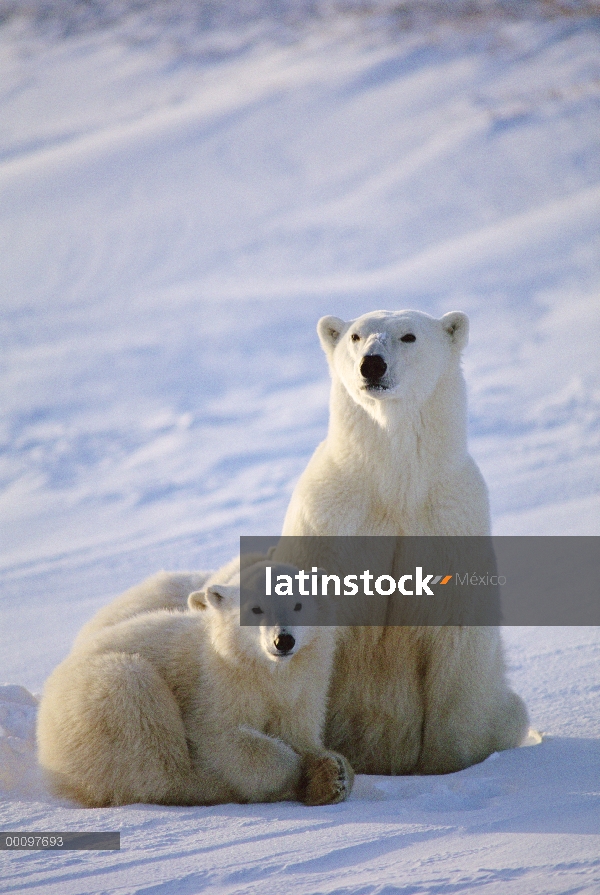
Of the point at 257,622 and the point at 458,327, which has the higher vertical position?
the point at 458,327

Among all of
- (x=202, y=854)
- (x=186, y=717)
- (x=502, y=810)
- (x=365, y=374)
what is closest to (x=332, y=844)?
(x=202, y=854)

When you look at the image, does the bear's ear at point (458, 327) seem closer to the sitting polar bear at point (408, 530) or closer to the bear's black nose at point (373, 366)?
the sitting polar bear at point (408, 530)

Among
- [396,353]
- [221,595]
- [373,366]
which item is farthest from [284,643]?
[396,353]

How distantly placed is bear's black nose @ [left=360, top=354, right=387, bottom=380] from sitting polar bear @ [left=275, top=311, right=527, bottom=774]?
189 millimetres

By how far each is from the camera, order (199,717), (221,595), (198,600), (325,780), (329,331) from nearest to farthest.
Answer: (325,780)
(199,717)
(221,595)
(198,600)
(329,331)

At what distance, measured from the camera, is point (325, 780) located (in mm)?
3359

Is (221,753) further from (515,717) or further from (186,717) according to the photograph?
(515,717)

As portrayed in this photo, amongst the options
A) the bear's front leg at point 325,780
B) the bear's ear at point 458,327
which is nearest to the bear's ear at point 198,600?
the bear's front leg at point 325,780

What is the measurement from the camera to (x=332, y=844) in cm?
281

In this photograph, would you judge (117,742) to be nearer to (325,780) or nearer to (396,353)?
(325,780)

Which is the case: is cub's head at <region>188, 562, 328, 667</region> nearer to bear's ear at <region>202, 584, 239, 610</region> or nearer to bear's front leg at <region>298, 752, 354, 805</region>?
bear's ear at <region>202, 584, 239, 610</region>

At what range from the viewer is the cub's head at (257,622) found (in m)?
3.43

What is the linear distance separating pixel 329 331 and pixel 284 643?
149 cm

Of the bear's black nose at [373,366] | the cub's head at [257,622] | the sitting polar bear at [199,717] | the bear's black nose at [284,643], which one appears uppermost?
the bear's black nose at [373,366]
